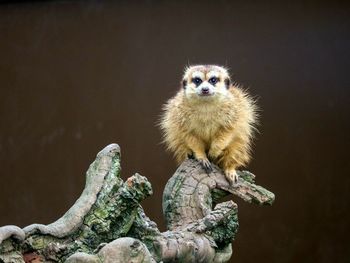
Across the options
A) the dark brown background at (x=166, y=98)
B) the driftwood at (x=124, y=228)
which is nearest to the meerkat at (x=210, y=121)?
the driftwood at (x=124, y=228)

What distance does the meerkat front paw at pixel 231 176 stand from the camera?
2207 mm

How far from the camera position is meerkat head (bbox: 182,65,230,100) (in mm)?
2518

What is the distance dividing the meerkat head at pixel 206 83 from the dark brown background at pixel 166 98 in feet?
2.77

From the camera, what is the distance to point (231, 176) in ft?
7.32

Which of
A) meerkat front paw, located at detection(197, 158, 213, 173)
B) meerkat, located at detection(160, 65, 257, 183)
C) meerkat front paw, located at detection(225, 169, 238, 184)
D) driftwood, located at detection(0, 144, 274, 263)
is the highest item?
meerkat, located at detection(160, 65, 257, 183)

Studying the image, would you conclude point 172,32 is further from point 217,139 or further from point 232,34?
point 217,139

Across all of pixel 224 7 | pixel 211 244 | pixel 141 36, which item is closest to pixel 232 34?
pixel 224 7

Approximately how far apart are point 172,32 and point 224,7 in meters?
0.26

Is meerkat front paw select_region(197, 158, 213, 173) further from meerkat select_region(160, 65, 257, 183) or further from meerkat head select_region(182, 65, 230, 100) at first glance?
meerkat head select_region(182, 65, 230, 100)

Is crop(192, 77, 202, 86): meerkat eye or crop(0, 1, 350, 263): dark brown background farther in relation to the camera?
crop(0, 1, 350, 263): dark brown background

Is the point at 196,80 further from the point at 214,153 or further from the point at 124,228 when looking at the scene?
the point at 124,228

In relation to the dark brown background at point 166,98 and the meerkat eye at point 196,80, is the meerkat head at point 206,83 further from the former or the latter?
the dark brown background at point 166,98

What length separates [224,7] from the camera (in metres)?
3.47

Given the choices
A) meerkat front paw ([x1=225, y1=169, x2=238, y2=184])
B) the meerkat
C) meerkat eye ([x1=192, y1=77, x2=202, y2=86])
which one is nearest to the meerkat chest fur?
the meerkat
